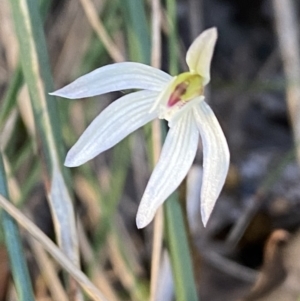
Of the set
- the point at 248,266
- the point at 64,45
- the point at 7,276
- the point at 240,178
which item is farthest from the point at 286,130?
the point at 7,276

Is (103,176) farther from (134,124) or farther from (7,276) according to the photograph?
(134,124)

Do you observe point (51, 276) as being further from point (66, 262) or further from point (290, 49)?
point (290, 49)

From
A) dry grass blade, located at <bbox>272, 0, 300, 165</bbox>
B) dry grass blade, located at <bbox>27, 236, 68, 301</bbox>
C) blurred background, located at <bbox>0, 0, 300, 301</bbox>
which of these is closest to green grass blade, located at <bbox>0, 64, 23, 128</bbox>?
blurred background, located at <bbox>0, 0, 300, 301</bbox>

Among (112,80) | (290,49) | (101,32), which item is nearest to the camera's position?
(112,80)

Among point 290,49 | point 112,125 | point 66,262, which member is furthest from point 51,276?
point 290,49

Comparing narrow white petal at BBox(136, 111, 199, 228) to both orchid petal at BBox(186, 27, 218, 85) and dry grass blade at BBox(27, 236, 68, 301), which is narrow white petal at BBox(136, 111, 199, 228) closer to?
orchid petal at BBox(186, 27, 218, 85)

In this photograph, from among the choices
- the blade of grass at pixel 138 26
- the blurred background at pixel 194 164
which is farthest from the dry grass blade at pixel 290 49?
the blade of grass at pixel 138 26

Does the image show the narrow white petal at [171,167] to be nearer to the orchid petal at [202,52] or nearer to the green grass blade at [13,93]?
the orchid petal at [202,52]
